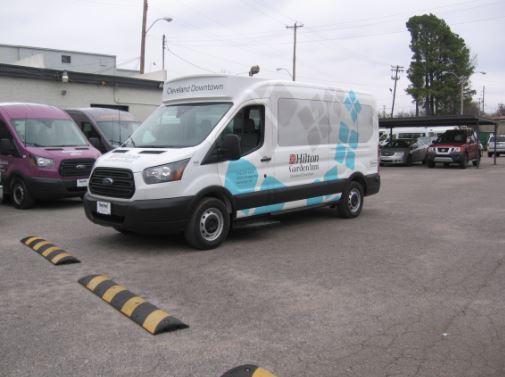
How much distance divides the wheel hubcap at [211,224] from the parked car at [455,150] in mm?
20895

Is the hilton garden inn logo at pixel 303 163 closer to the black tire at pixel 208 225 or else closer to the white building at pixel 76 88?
the black tire at pixel 208 225

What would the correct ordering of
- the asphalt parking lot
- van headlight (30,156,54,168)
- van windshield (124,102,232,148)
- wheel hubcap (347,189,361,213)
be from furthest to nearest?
van headlight (30,156,54,168) → wheel hubcap (347,189,361,213) → van windshield (124,102,232,148) → the asphalt parking lot

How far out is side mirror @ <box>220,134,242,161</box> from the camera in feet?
23.3

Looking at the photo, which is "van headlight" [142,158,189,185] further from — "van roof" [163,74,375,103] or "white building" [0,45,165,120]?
"white building" [0,45,165,120]

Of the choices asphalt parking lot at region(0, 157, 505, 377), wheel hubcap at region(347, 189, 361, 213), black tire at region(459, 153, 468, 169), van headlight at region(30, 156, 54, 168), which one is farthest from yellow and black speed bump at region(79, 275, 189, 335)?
black tire at region(459, 153, 468, 169)

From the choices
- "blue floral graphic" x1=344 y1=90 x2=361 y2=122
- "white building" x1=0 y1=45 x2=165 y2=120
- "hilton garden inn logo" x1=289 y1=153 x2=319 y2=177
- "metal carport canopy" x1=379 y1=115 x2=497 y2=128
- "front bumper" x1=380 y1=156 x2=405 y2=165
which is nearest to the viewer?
"hilton garden inn logo" x1=289 y1=153 x2=319 y2=177

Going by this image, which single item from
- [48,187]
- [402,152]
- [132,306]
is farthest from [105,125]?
[402,152]

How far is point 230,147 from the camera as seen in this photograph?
23.3 ft

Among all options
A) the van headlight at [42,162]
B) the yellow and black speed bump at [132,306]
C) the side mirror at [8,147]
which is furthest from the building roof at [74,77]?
the yellow and black speed bump at [132,306]

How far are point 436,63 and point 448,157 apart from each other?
3009 cm

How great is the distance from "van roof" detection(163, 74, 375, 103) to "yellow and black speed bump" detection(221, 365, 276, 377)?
15.3ft

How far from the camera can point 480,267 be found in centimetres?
639

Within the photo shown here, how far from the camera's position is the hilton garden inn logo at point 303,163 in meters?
8.41

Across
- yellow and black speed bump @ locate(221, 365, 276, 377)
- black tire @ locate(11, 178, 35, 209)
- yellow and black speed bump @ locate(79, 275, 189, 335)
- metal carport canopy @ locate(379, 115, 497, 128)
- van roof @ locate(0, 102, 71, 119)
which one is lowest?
yellow and black speed bump @ locate(221, 365, 276, 377)
